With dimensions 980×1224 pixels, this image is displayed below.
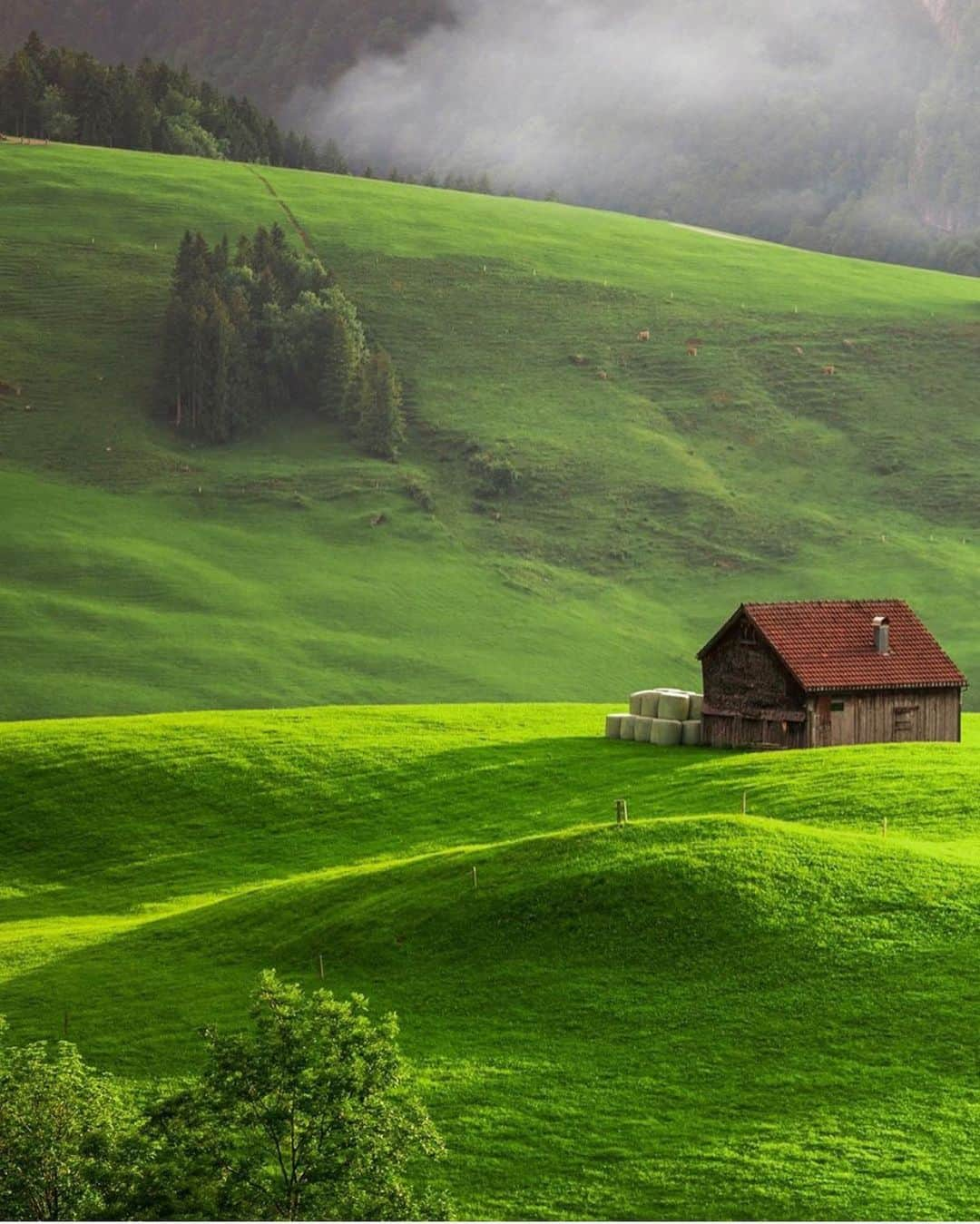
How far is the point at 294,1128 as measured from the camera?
30281mm

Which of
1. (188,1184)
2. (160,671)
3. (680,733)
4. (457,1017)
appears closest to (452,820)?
(680,733)

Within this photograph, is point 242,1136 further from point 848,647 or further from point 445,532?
point 445,532

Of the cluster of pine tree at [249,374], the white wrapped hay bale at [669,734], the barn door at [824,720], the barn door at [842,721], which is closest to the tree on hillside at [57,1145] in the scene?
the barn door at [824,720]

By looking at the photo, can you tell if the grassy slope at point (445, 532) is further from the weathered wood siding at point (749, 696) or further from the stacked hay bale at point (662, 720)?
the weathered wood siding at point (749, 696)

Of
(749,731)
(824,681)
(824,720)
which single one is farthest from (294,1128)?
(749,731)

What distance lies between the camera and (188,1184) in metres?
30.0

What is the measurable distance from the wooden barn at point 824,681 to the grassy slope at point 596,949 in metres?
3.16

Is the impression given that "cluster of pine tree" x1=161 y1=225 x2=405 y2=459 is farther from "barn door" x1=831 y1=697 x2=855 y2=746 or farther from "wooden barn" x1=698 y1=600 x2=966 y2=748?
"barn door" x1=831 y1=697 x2=855 y2=746

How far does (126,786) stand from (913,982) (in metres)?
38.8

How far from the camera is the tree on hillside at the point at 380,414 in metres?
186

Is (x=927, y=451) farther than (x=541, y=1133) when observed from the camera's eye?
Yes

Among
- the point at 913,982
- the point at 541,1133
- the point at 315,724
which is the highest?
the point at 315,724

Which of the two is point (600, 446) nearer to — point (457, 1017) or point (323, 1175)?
point (457, 1017)

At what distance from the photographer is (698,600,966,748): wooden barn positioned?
71062 millimetres
